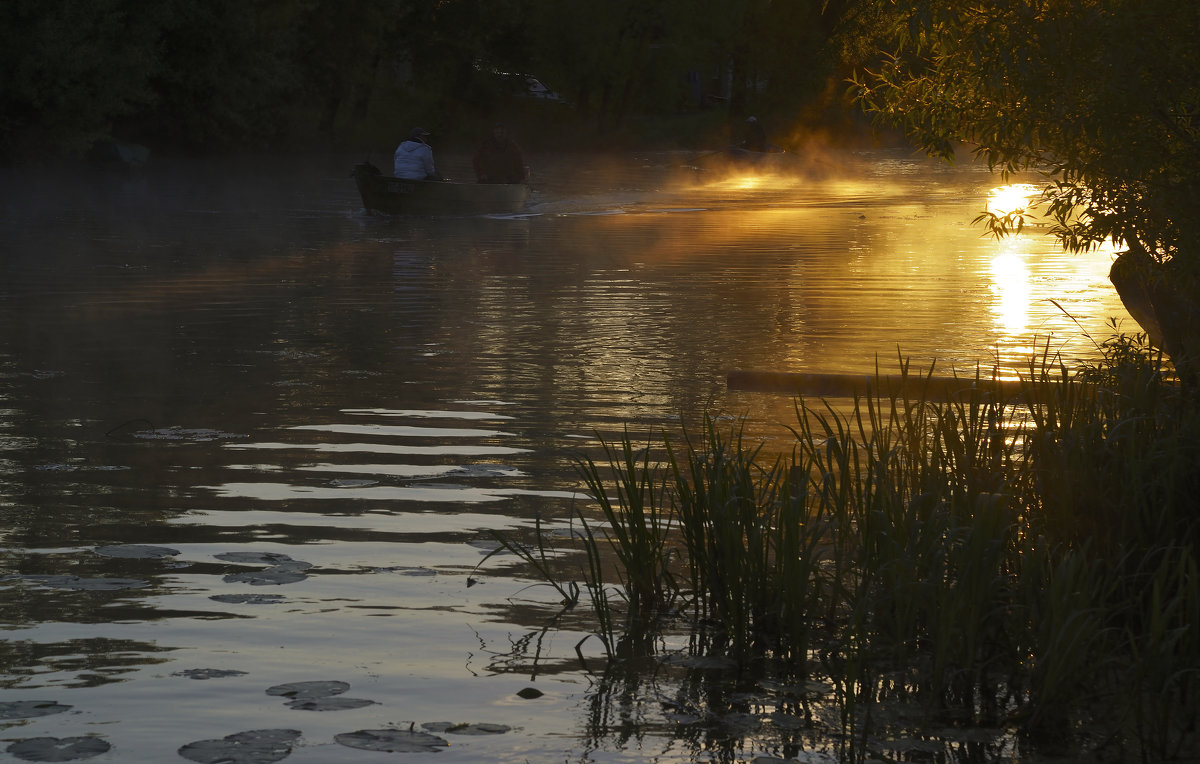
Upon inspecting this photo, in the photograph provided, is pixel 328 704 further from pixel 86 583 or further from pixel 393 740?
pixel 86 583

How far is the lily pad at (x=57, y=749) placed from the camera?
4.98 metres

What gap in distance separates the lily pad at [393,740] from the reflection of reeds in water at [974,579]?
0.91 meters

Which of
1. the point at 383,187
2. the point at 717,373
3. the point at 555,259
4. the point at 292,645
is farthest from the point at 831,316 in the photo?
the point at 383,187

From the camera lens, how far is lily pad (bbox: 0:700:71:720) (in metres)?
5.34

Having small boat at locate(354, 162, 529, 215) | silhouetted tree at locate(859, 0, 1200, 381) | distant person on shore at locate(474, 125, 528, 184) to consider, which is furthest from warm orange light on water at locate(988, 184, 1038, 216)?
silhouetted tree at locate(859, 0, 1200, 381)

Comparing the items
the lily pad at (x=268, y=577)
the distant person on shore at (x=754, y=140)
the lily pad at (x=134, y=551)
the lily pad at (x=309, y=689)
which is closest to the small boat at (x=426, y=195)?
the distant person on shore at (x=754, y=140)

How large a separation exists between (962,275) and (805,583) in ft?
58.0

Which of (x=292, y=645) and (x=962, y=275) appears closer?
(x=292, y=645)

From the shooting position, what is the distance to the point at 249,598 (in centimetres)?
684

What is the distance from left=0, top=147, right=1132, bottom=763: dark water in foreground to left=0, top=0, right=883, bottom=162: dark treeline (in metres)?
20.6

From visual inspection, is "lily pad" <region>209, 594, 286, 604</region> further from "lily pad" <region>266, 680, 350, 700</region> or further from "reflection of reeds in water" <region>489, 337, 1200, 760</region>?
"reflection of reeds in water" <region>489, 337, 1200, 760</region>

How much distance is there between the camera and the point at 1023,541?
21.4 feet

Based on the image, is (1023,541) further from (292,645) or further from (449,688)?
(292,645)

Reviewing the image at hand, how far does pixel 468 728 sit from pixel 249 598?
178 centimetres
